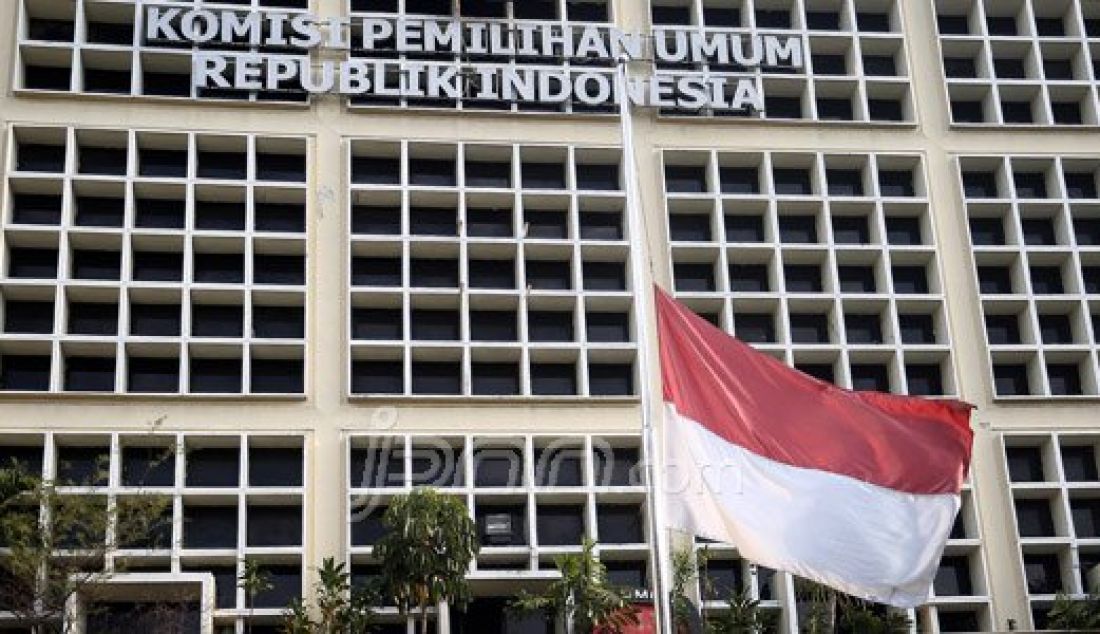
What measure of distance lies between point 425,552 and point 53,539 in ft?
32.5

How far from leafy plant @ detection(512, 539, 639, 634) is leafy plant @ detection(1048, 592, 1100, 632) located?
13.3 meters

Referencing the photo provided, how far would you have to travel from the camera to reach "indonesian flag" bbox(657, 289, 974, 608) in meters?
21.5

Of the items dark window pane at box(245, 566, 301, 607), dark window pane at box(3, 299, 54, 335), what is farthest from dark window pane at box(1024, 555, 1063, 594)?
dark window pane at box(3, 299, 54, 335)

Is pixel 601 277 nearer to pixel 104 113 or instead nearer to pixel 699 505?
pixel 104 113

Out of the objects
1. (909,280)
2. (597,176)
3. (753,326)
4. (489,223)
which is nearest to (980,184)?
(909,280)

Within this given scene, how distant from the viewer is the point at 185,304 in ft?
155

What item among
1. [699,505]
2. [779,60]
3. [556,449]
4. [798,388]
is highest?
[779,60]

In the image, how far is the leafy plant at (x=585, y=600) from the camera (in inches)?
1625

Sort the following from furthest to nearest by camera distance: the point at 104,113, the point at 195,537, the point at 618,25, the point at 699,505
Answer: the point at 618,25
the point at 104,113
the point at 195,537
the point at 699,505

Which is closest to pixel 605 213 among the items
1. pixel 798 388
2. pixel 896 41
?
pixel 896 41

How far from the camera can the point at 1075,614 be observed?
44.9 m

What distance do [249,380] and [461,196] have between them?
943 centimetres

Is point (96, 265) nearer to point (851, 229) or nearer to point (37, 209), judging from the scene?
point (37, 209)

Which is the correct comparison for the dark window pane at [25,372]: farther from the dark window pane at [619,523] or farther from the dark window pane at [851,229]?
the dark window pane at [851,229]
